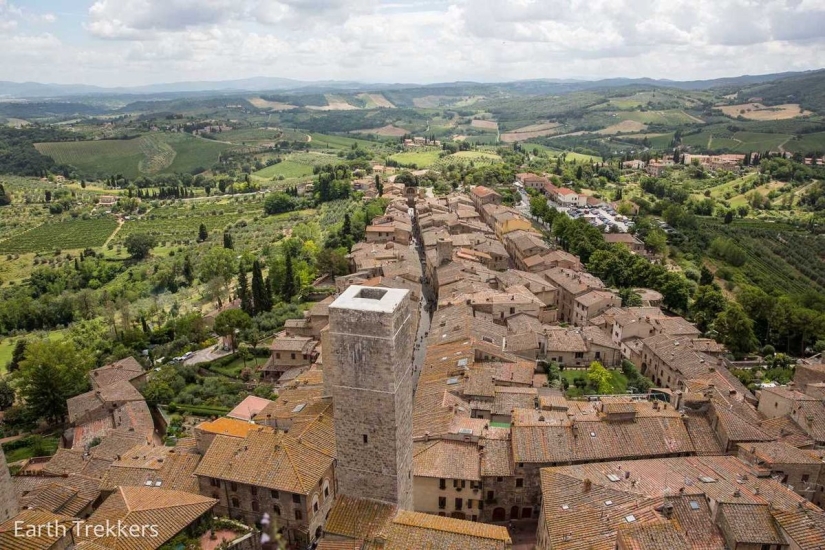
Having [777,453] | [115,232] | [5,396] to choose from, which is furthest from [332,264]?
[115,232]

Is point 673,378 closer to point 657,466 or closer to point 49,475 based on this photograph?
point 657,466

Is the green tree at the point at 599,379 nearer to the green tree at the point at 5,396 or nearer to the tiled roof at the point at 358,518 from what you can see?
the tiled roof at the point at 358,518

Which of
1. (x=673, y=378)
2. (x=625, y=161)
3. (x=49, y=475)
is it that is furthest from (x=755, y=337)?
(x=625, y=161)

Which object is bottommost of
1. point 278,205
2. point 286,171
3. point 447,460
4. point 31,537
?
point 447,460

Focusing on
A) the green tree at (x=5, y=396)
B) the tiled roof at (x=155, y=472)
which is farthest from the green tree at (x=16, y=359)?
the tiled roof at (x=155, y=472)

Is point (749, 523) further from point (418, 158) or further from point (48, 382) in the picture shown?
point (418, 158)
